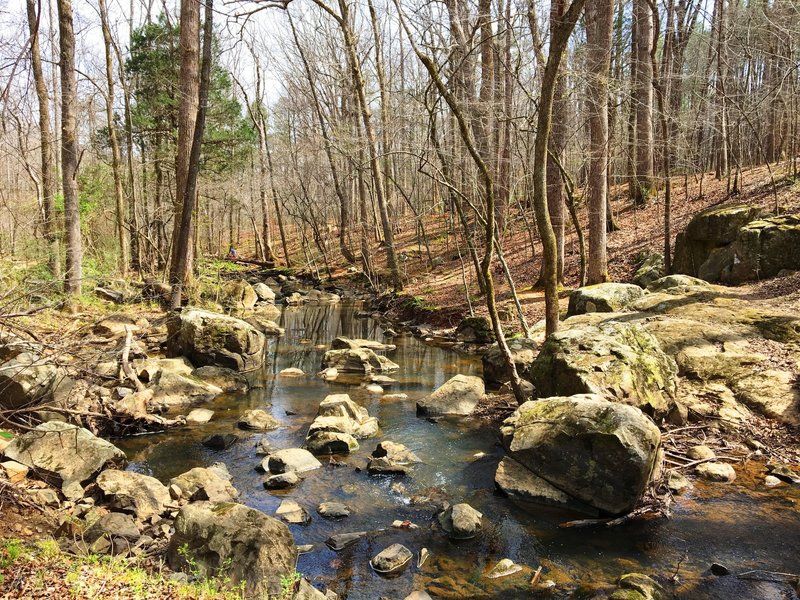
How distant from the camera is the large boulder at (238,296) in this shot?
1808 centimetres

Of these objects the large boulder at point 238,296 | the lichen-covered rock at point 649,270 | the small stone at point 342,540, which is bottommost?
the small stone at point 342,540

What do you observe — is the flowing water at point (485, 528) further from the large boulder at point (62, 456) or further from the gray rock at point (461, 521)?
the large boulder at point (62, 456)

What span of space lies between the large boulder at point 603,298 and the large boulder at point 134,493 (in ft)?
28.8

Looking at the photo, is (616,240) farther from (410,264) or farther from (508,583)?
(508,583)

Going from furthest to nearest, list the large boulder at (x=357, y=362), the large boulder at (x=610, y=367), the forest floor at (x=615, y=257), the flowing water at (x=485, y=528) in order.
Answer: the forest floor at (x=615, y=257)
the large boulder at (x=357, y=362)
the large boulder at (x=610, y=367)
the flowing water at (x=485, y=528)

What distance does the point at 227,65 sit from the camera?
25750 mm

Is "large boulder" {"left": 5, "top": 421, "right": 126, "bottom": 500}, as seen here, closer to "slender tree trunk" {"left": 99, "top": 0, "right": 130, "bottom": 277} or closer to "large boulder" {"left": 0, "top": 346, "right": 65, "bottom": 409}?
"large boulder" {"left": 0, "top": 346, "right": 65, "bottom": 409}

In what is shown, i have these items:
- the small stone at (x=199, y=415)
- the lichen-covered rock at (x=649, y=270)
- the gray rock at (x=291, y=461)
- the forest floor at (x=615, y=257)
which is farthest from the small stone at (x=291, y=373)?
the lichen-covered rock at (x=649, y=270)

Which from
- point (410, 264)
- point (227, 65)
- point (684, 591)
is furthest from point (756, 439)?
point (227, 65)

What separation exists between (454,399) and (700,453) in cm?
376

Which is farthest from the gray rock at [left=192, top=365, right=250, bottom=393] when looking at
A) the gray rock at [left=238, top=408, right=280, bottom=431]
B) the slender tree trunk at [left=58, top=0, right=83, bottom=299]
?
the slender tree trunk at [left=58, top=0, right=83, bottom=299]

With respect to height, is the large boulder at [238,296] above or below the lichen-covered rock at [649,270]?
below

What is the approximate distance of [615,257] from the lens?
640 inches

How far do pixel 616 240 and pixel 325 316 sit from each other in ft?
33.8
